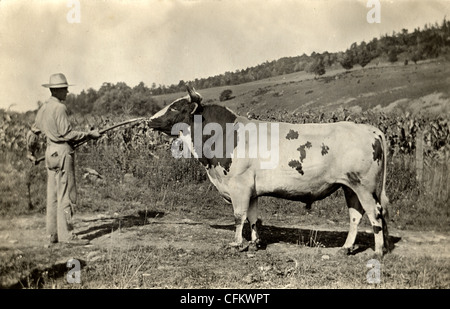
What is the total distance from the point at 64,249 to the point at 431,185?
313 inches

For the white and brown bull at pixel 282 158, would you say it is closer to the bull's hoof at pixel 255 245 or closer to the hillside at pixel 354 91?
the bull's hoof at pixel 255 245

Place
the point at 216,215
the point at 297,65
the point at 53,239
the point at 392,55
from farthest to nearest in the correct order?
the point at 297,65
the point at 392,55
the point at 216,215
the point at 53,239

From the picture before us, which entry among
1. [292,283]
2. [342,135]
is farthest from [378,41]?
[292,283]

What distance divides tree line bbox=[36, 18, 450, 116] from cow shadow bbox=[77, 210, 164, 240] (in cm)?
307

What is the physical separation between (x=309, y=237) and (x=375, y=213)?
1.62 m

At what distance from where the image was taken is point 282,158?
7.18m

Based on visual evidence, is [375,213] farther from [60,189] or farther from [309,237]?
[60,189]

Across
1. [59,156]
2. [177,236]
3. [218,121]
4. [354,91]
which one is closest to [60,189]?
[59,156]

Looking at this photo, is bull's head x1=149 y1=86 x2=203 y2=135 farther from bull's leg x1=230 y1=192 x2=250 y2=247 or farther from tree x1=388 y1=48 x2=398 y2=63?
tree x1=388 y1=48 x2=398 y2=63

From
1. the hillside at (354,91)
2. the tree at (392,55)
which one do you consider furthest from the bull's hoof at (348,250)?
the tree at (392,55)

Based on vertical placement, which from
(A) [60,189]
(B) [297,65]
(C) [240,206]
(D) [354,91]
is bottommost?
(C) [240,206]

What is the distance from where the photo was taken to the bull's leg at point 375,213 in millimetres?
7020

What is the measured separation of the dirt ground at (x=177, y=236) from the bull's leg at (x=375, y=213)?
0.91 feet
